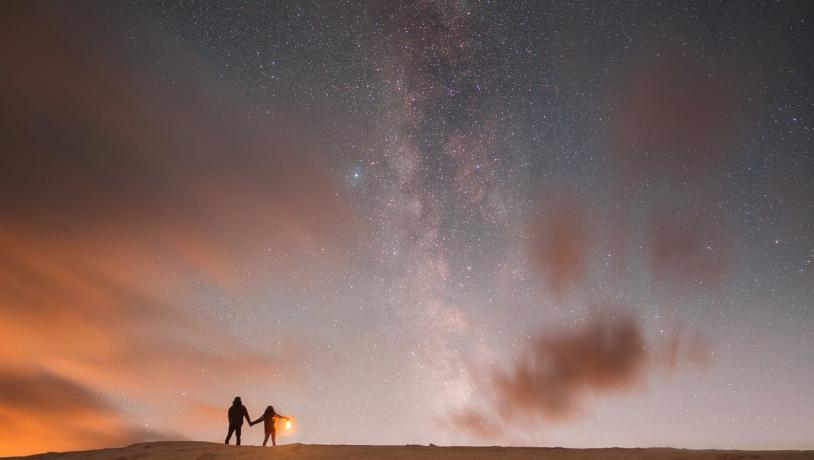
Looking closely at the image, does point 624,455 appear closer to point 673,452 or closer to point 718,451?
point 673,452

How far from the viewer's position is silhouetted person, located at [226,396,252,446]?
56.7 ft

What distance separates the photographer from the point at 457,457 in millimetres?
14172

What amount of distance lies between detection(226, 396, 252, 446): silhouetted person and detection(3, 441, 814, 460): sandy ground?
0.97 metres

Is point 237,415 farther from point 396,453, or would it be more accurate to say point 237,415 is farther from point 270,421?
point 396,453

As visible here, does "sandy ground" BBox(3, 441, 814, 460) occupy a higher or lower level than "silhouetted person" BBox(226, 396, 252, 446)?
lower

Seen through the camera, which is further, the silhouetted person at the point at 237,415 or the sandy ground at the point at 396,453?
the silhouetted person at the point at 237,415

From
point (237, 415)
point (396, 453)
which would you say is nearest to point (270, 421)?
point (237, 415)

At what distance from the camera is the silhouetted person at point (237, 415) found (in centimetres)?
1730

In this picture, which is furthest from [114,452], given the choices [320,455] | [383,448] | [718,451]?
[718,451]

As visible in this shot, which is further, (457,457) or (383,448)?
(383,448)

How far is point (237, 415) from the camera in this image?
57.2 ft

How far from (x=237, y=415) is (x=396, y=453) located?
5714 mm

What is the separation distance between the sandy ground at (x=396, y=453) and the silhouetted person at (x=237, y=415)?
0.97 meters

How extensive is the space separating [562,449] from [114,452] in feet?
41.4
